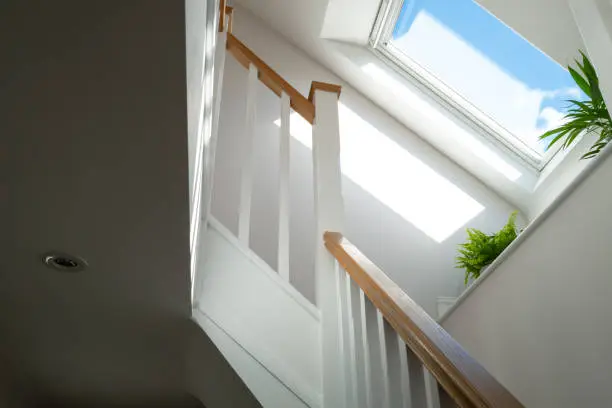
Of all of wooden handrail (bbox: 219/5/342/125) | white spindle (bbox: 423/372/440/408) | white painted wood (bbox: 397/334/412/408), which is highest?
wooden handrail (bbox: 219/5/342/125)

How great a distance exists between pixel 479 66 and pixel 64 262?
3.05 meters

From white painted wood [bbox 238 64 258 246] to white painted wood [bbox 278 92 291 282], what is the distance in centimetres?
11

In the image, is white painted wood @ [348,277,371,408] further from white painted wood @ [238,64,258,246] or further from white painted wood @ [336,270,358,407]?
white painted wood @ [238,64,258,246]

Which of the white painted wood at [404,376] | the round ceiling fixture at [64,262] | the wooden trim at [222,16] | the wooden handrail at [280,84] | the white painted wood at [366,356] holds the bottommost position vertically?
the white painted wood at [404,376]

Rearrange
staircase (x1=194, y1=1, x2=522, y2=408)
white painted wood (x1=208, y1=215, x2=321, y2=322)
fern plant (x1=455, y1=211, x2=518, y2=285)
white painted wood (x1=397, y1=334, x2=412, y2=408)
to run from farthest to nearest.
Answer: fern plant (x1=455, y1=211, x2=518, y2=285) → white painted wood (x1=208, y1=215, x2=321, y2=322) → staircase (x1=194, y1=1, x2=522, y2=408) → white painted wood (x1=397, y1=334, x2=412, y2=408)

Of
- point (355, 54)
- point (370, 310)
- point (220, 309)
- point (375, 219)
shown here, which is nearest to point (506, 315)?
point (370, 310)

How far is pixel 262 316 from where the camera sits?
1705 mm

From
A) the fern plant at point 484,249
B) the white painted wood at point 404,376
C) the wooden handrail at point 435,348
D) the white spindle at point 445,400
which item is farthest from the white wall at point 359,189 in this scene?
the white spindle at point 445,400

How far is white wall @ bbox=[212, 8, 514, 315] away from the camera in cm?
318

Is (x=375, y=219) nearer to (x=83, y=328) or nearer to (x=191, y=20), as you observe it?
(x=83, y=328)

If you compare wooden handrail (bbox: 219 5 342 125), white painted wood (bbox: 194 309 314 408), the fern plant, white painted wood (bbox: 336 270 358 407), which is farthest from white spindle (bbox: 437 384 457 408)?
the fern plant

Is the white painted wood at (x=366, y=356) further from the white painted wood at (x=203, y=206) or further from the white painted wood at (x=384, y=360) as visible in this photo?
the white painted wood at (x=203, y=206)

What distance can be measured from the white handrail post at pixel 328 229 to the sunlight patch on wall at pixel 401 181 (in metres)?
1.37

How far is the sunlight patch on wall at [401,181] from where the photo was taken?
11.3 ft
